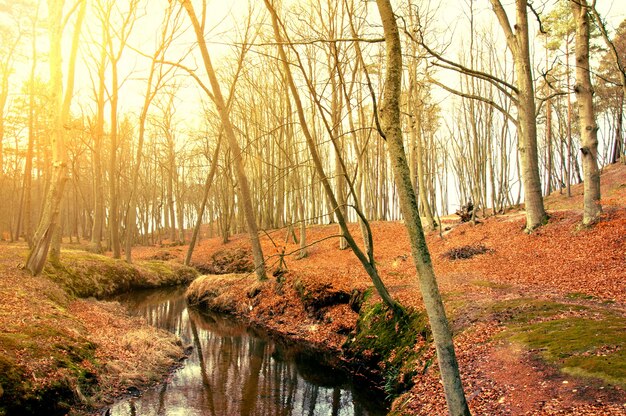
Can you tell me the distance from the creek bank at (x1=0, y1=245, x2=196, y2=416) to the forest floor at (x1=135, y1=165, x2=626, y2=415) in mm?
3191

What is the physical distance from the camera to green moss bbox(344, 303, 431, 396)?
6.27 meters

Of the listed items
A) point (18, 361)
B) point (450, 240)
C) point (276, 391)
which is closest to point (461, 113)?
point (450, 240)

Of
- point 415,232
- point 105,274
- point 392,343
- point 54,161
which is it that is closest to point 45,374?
point 415,232

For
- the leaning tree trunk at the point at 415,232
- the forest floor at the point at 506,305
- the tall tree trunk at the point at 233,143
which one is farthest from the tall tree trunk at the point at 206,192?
the leaning tree trunk at the point at 415,232

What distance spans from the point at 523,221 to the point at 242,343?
36.1 feet

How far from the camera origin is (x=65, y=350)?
19.7ft

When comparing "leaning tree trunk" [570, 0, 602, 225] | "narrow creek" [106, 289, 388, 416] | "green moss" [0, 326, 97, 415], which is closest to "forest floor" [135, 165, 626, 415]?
"leaning tree trunk" [570, 0, 602, 225]

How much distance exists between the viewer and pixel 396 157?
12.1 feet

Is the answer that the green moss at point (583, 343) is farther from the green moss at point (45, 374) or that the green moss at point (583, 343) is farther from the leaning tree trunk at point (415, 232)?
the green moss at point (45, 374)

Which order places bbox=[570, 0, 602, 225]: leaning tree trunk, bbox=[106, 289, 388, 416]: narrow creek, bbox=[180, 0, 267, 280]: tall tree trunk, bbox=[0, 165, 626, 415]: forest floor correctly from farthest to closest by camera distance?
bbox=[180, 0, 267, 280]: tall tree trunk < bbox=[570, 0, 602, 225]: leaning tree trunk < bbox=[106, 289, 388, 416]: narrow creek < bbox=[0, 165, 626, 415]: forest floor

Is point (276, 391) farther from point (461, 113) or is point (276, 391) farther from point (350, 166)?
point (350, 166)

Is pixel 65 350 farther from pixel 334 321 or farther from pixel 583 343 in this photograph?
pixel 583 343

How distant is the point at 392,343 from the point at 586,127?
357 inches

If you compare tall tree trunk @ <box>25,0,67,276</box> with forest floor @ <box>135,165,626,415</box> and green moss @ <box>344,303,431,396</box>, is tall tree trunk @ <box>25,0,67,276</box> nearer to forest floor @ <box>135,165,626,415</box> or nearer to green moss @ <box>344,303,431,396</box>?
forest floor @ <box>135,165,626,415</box>
